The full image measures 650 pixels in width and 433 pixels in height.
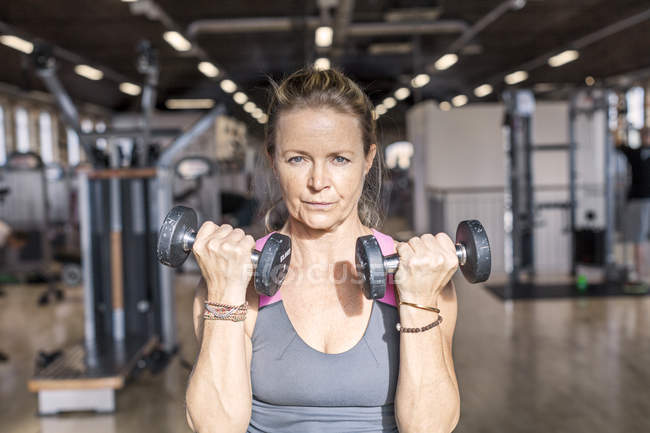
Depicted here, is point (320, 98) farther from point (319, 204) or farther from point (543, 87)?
point (543, 87)

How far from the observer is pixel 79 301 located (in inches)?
239

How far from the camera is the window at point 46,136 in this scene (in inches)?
432

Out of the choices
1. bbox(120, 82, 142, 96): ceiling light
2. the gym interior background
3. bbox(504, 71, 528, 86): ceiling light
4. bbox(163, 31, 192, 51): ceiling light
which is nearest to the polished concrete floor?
the gym interior background

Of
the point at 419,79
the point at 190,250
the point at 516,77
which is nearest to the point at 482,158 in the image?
the point at 419,79

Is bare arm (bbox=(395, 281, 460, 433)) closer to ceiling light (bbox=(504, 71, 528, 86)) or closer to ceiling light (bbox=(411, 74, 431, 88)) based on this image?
ceiling light (bbox=(411, 74, 431, 88))

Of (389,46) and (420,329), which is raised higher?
(389,46)

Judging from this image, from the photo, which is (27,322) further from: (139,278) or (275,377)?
(275,377)

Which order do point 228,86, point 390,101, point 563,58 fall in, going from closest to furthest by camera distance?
1. point 563,58
2. point 228,86
3. point 390,101

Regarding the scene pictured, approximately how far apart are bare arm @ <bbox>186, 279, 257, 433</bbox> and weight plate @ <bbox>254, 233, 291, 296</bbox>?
9 centimetres

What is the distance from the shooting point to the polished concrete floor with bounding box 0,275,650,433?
116 inches

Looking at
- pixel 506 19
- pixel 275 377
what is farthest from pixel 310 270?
pixel 506 19

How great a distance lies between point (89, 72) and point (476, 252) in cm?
932

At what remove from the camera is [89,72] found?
30.3 ft

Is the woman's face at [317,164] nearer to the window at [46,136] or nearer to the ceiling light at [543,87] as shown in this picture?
the window at [46,136]
